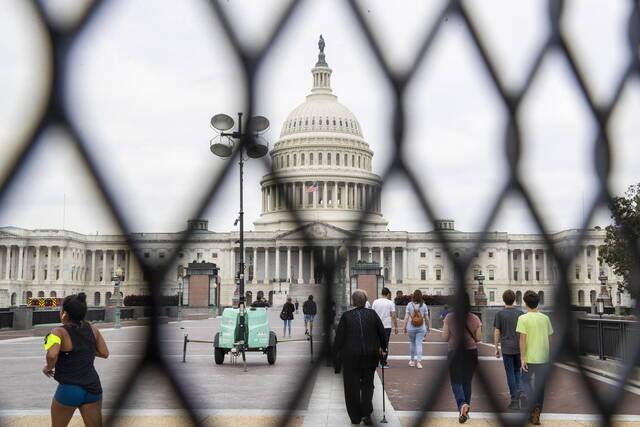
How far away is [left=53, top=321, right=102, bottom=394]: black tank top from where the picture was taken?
186 inches

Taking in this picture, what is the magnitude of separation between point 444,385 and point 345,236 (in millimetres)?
605

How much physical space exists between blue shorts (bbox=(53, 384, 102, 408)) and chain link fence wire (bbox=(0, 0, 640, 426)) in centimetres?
323

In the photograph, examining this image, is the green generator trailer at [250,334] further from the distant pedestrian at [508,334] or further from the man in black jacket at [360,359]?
the man in black jacket at [360,359]

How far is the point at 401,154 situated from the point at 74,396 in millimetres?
3862

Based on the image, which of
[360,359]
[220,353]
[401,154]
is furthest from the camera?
[220,353]

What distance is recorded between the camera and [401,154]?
5.39ft

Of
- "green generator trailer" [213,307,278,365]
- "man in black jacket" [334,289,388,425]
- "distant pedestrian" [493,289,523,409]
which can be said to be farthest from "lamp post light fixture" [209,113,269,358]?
"green generator trailer" [213,307,278,365]

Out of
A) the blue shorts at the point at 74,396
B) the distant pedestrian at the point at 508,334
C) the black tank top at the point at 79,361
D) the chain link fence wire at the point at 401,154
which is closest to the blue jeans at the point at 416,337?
the distant pedestrian at the point at 508,334

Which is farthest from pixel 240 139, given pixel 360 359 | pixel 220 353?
pixel 220 353

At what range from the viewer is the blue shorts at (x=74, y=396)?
14.9 ft

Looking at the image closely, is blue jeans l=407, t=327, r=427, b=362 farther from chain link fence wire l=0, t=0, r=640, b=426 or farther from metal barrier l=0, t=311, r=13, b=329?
metal barrier l=0, t=311, r=13, b=329

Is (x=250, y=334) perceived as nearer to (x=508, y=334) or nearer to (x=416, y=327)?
(x=416, y=327)

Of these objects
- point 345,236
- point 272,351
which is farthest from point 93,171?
point 272,351

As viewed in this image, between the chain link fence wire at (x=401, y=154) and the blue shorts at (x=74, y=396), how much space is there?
3233mm
